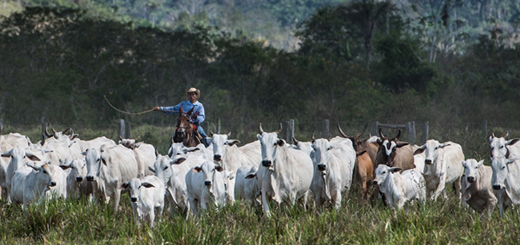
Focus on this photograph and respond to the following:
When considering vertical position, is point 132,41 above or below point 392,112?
above

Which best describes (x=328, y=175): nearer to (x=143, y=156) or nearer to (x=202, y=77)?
(x=143, y=156)

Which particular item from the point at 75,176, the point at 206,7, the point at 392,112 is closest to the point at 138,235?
the point at 75,176

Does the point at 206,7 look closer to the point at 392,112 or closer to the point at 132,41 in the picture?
the point at 132,41

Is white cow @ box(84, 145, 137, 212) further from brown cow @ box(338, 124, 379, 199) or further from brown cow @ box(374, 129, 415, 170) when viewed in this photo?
brown cow @ box(374, 129, 415, 170)

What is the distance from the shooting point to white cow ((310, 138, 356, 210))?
38.0 feet

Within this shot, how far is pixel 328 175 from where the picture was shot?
38.3 ft

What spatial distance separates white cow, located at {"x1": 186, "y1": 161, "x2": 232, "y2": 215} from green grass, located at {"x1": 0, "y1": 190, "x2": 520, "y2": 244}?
0.58 meters

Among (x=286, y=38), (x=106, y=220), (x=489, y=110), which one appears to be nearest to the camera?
(x=106, y=220)

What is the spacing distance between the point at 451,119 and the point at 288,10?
94.1 meters

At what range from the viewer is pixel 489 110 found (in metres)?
32.8

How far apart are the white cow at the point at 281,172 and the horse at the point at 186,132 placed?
12.3 feet

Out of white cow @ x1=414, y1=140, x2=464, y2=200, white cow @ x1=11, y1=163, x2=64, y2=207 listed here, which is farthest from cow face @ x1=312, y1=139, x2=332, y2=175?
white cow @ x1=11, y1=163, x2=64, y2=207

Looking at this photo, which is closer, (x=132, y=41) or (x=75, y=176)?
(x=75, y=176)

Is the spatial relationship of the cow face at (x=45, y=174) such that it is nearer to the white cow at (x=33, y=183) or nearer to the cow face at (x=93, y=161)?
the white cow at (x=33, y=183)
